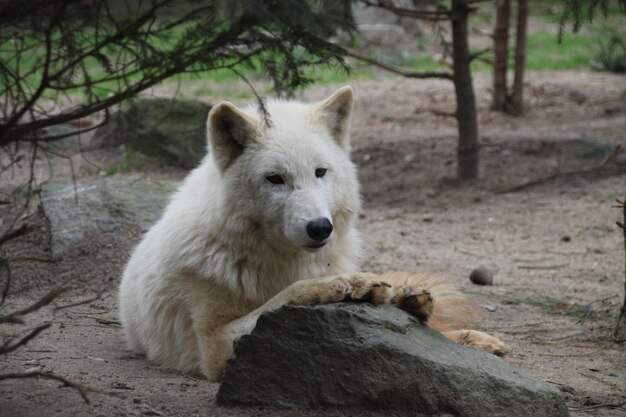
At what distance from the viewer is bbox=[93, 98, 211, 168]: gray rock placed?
34.2 ft

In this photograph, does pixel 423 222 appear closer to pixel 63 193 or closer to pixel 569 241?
pixel 569 241

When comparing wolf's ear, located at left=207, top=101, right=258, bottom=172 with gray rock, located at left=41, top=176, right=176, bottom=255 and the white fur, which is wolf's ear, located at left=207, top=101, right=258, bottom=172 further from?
gray rock, located at left=41, top=176, right=176, bottom=255

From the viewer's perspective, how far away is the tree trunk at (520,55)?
1280 cm

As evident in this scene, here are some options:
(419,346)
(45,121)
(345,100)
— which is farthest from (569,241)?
(45,121)

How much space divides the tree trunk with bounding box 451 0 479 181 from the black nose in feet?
18.6

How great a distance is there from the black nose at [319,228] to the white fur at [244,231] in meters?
0.05

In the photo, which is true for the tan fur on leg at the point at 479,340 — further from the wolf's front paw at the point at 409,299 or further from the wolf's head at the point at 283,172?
the wolf's head at the point at 283,172

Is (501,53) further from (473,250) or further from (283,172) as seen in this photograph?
(283,172)

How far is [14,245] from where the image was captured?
7.10 meters

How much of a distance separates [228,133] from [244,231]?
1.89 ft

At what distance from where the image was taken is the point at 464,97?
967cm

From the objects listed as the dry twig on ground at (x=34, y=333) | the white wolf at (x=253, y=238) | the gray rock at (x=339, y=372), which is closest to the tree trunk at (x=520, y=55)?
the white wolf at (x=253, y=238)

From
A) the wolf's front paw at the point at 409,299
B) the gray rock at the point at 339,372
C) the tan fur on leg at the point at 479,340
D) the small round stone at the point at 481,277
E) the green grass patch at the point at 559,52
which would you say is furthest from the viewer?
the green grass patch at the point at 559,52

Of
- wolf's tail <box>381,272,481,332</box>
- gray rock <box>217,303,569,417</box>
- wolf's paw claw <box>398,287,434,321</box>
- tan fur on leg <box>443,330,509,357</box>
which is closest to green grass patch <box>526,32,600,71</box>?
wolf's tail <box>381,272,481,332</box>
